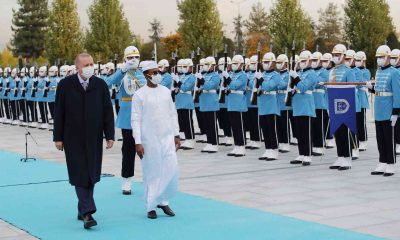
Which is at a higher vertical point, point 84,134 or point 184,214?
point 84,134

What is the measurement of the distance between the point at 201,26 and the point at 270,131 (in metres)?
32.2

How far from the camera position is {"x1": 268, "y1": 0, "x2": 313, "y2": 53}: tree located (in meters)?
45.0

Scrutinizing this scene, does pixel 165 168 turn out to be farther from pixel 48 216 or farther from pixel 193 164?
pixel 193 164

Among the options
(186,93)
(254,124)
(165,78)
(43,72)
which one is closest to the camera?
(254,124)

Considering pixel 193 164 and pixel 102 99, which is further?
pixel 193 164

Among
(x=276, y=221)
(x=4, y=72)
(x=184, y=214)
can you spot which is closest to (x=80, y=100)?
(x=184, y=214)

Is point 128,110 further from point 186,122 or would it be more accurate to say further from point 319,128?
point 186,122

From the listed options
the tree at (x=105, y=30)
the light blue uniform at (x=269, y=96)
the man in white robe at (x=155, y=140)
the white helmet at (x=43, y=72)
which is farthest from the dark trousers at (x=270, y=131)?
the tree at (x=105, y=30)

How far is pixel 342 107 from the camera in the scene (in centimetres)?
1228

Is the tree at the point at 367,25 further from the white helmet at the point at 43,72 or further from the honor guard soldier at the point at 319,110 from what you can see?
the honor guard soldier at the point at 319,110

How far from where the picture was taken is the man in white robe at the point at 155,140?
8.38m

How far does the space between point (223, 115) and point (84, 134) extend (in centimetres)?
933

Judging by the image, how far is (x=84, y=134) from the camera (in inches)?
316

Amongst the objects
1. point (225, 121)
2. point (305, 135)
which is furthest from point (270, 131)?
point (225, 121)
